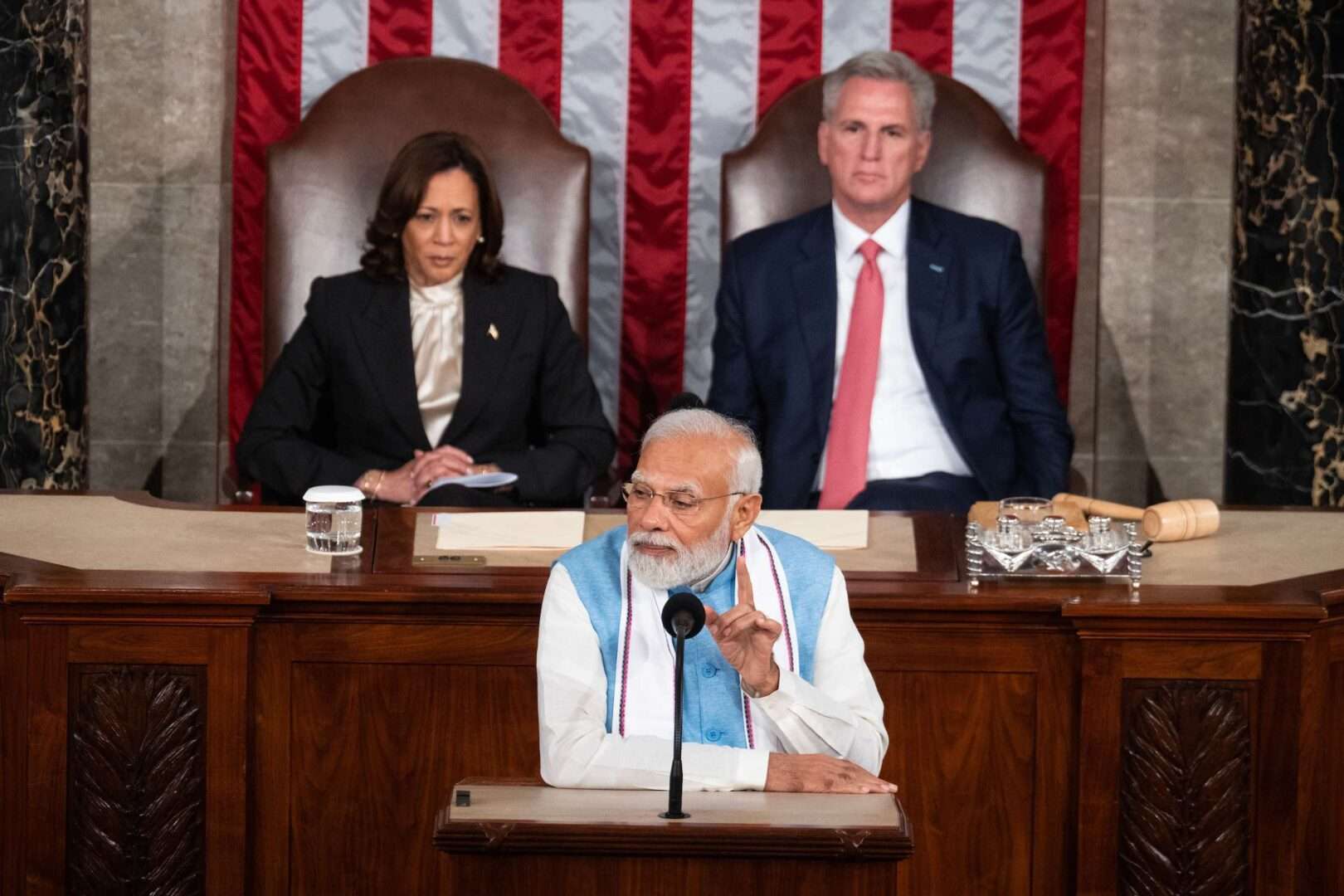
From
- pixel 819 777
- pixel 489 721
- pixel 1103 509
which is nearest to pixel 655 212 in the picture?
Answer: pixel 1103 509

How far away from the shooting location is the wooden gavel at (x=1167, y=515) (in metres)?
4.00

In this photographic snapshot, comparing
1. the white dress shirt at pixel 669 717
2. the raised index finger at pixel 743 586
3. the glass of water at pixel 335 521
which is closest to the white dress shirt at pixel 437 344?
the glass of water at pixel 335 521

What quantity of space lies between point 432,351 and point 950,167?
1485mm

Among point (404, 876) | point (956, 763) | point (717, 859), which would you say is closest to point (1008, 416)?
point (956, 763)

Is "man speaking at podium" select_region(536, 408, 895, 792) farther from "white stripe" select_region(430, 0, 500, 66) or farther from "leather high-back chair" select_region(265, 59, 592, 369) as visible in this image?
"white stripe" select_region(430, 0, 500, 66)

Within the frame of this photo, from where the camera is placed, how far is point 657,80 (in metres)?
5.99

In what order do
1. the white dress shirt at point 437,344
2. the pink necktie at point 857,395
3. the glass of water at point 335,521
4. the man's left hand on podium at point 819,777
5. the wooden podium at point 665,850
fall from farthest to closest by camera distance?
the white dress shirt at point 437,344 → the pink necktie at point 857,395 → the glass of water at point 335,521 → the man's left hand on podium at point 819,777 → the wooden podium at point 665,850

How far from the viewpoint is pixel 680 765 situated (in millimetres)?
2535

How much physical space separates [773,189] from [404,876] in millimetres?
2636

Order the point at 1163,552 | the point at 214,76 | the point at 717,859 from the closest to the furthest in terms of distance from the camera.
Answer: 1. the point at 717,859
2. the point at 1163,552
3. the point at 214,76

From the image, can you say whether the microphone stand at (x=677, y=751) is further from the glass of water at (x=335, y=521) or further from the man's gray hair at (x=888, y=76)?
the man's gray hair at (x=888, y=76)

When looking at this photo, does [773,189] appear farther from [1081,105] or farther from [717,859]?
[717,859]

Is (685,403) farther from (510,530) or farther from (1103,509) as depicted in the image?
(1103,509)

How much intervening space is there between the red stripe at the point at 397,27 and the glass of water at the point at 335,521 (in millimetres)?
2397
